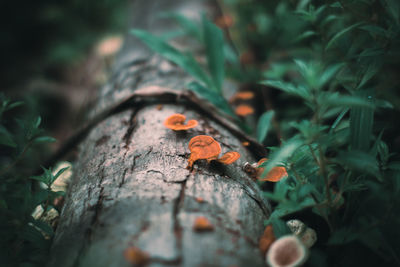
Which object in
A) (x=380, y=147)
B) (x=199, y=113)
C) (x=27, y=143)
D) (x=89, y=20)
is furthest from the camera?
(x=89, y=20)

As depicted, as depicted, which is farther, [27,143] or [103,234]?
[27,143]

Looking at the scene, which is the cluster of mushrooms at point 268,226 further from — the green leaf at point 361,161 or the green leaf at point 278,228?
the green leaf at point 361,161

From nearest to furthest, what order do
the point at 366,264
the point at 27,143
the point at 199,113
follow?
the point at 366,264 → the point at 27,143 → the point at 199,113

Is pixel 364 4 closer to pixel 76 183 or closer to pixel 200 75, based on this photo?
pixel 200 75

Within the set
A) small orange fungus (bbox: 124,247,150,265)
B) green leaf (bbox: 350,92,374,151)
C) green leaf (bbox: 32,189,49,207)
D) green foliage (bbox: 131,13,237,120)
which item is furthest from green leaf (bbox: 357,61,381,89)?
green leaf (bbox: 32,189,49,207)

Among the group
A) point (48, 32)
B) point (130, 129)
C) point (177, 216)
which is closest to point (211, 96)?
point (130, 129)

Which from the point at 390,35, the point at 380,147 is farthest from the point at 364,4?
the point at 380,147

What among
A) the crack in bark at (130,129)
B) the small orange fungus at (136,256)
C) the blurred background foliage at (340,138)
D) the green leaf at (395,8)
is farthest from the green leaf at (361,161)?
the crack in bark at (130,129)

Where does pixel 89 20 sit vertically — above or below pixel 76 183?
above

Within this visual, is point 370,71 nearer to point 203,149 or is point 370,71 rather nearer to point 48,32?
point 203,149
